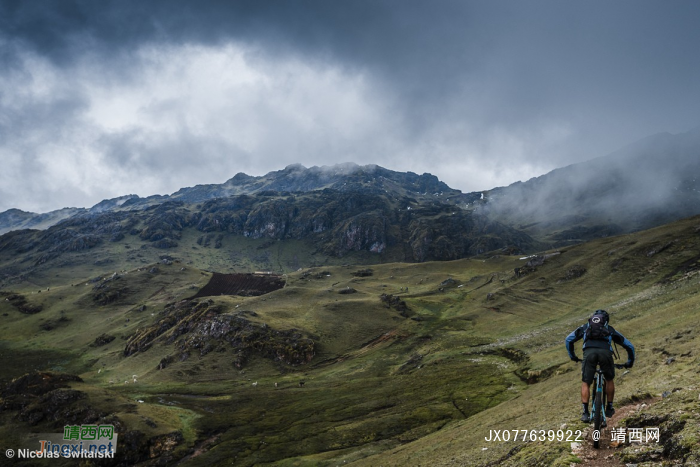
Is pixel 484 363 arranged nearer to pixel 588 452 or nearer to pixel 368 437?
pixel 368 437

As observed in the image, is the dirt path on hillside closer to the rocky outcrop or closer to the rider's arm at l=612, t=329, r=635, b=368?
the rider's arm at l=612, t=329, r=635, b=368

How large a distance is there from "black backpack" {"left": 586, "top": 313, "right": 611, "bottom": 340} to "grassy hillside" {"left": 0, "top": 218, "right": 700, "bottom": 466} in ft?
13.4

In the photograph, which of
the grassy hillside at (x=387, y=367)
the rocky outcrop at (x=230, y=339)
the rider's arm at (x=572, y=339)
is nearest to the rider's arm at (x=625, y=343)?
the rider's arm at (x=572, y=339)

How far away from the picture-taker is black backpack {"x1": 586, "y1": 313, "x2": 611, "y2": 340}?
15.2 m

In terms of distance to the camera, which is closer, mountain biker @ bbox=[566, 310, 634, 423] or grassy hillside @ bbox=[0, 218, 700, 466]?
mountain biker @ bbox=[566, 310, 634, 423]

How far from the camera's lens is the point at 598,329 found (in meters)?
15.3

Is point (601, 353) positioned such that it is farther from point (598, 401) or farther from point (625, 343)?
point (598, 401)

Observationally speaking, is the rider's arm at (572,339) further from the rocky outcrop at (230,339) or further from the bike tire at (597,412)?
the rocky outcrop at (230,339)

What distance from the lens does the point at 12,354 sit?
158375mm

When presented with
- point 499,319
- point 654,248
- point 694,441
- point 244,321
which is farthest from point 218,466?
point 654,248

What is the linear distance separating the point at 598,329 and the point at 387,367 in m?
96.0

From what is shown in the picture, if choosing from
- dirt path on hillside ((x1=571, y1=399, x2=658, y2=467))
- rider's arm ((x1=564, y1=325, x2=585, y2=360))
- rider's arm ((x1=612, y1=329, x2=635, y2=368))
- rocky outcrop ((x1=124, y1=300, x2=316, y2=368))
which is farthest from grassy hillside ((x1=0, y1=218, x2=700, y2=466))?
rider's arm ((x1=564, y1=325, x2=585, y2=360))

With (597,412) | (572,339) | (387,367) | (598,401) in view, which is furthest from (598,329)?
(387,367)

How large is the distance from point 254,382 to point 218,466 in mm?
52966
